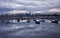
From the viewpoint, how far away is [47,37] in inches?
1075

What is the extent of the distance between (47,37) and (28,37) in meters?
3.75

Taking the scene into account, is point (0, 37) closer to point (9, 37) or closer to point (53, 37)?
point (9, 37)

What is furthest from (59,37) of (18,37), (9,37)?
(9,37)

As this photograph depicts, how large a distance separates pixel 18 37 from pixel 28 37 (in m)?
1.96

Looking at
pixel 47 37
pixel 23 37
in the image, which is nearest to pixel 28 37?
pixel 23 37

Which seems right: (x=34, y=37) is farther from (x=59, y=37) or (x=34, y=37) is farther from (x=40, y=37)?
(x=59, y=37)

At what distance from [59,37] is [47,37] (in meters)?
2.40

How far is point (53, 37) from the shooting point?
2728cm

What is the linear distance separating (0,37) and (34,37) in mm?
6693

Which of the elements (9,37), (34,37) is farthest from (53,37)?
(9,37)

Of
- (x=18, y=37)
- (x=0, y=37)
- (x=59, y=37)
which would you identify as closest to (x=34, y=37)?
(x=18, y=37)

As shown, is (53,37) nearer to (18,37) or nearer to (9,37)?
(18,37)

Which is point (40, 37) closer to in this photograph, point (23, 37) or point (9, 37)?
point (23, 37)

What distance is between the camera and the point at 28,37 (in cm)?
2723
